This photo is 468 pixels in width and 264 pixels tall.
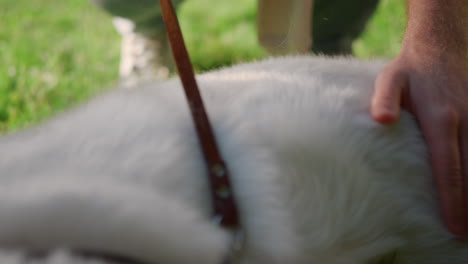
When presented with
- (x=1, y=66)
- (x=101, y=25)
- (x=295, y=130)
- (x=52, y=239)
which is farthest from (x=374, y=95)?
(x=101, y=25)

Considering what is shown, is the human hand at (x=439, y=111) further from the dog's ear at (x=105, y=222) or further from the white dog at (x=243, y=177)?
the dog's ear at (x=105, y=222)

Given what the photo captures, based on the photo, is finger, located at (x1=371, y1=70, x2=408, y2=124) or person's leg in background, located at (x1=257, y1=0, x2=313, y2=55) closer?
finger, located at (x1=371, y1=70, x2=408, y2=124)

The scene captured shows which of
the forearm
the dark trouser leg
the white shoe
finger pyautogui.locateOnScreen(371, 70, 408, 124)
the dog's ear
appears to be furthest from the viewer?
the white shoe

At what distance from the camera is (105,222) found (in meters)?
0.68

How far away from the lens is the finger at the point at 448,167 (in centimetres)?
91

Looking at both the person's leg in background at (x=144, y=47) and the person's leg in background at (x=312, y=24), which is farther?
the person's leg in background at (x=144, y=47)

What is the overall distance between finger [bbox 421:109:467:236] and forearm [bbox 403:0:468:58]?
175mm

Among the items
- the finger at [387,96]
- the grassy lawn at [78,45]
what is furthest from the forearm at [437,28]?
the grassy lawn at [78,45]

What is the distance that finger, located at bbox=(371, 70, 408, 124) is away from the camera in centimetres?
91

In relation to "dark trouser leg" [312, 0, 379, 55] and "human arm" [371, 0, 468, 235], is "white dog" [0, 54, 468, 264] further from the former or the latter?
"dark trouser leg" [312, 0, 379, 55]

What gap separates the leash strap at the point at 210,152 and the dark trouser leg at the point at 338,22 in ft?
4.25

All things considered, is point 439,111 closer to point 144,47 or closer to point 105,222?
point 105,222

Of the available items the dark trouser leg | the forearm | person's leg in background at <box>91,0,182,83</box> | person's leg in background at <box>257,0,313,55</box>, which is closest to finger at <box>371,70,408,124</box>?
the forearm

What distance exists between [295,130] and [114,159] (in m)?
0.26
